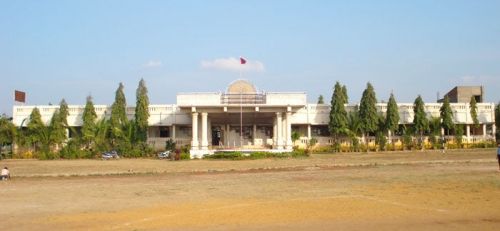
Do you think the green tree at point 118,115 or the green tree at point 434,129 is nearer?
the green tree at point 118,115

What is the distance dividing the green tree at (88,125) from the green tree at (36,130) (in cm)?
397

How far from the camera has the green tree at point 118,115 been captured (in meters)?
48.4

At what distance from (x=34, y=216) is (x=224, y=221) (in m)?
5.27


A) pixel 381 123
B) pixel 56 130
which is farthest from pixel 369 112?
pixel 56 130

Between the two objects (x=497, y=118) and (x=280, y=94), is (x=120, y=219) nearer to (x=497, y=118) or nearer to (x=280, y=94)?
(x=280, y=94)

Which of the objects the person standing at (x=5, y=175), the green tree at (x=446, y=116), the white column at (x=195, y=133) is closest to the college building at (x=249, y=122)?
the green tree at (x=446, y=116)

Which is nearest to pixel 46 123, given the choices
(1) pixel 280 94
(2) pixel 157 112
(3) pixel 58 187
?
(2) pixel 157 112

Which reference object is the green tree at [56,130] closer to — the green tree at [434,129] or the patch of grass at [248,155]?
the patch of grass at [248,155]

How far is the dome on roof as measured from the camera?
43.4 meters

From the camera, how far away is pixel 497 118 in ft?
165

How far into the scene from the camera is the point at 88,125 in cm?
4916

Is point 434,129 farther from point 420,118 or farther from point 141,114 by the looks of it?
point 141,114

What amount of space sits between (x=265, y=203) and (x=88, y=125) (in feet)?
122

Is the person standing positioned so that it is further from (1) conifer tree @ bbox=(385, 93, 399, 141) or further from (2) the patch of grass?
(1) conifer tree @ bbox=(385, 93, 399, 141)
